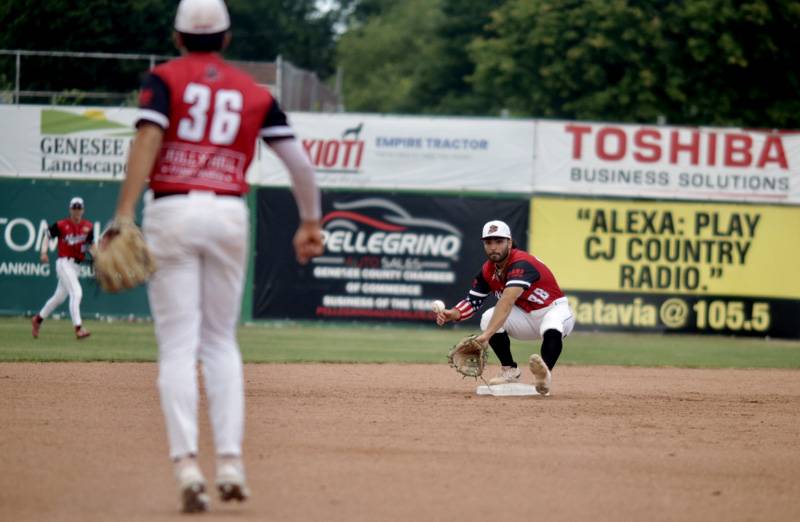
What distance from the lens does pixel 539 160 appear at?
75.7ft

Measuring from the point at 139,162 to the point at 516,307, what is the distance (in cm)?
660

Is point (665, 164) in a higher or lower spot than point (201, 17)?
higher

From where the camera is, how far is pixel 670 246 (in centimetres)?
2277

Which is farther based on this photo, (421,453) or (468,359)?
(468,359)

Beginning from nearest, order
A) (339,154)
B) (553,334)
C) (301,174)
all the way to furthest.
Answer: (301,174) → (553,334) → (339,154)

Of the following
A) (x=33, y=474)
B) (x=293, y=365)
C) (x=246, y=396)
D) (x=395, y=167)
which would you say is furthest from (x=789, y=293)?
(x=33, y=474)

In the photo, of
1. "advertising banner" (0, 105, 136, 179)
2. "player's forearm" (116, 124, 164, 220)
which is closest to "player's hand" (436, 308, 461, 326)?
"player's forearm" (116, 124, 164, 220)

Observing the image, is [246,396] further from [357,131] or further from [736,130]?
[736,130]

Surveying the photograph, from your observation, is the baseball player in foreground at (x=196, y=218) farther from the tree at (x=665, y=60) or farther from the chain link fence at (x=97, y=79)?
the tree at (x=665, y=60)

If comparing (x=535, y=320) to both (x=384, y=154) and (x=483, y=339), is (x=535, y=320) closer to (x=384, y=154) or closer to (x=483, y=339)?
(x=483, y=339)

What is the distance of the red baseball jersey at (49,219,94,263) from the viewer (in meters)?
18.6

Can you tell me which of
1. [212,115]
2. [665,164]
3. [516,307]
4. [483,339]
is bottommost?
[483,339]

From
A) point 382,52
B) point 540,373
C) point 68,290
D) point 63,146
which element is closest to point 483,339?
point 540,373

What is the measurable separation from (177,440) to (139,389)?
564cm
